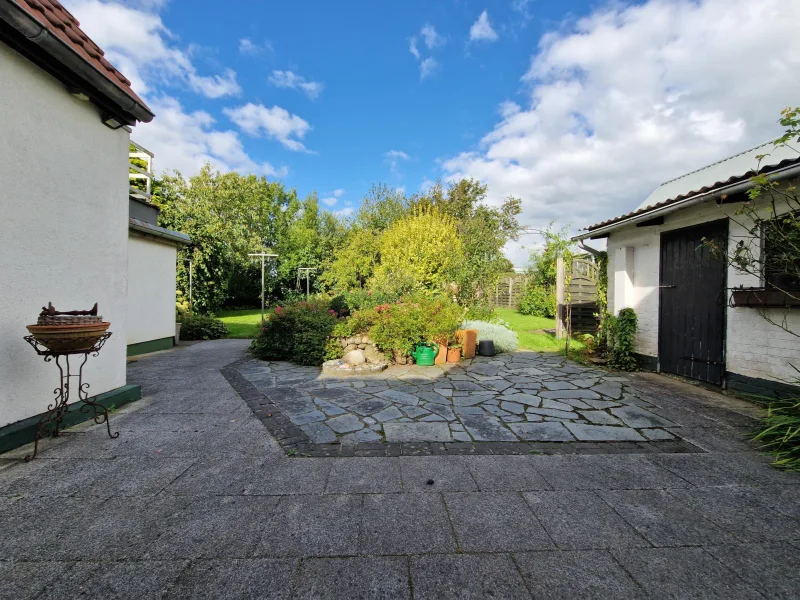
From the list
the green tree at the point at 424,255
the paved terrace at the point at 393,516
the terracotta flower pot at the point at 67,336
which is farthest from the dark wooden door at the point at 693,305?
the terracotta flower pot at the point at 67,336

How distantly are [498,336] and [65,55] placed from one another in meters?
7.21

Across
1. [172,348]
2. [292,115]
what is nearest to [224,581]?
[172,348]

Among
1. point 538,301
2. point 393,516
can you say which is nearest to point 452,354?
point 393,516

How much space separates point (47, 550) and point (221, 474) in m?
0.84

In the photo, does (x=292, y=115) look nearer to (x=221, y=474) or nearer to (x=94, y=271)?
(x=94, y=271)

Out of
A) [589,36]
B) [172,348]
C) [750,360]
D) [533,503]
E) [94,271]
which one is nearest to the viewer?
[533,503]

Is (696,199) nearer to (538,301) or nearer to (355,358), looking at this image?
(355,358)

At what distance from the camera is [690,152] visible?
7508 mm

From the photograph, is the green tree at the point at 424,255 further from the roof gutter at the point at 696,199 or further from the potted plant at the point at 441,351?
the roof gutter at the point at 696,199

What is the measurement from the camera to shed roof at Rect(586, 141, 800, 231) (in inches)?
165

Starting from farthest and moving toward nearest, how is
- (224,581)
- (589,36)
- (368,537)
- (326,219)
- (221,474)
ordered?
(326,219) < (589,36) < (221,474) < (368,537) < (224,581)

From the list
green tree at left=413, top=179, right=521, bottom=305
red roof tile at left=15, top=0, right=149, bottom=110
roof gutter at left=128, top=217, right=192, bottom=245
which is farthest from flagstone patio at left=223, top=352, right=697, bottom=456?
green tree at left=413, top=179, right=521, bottom=305

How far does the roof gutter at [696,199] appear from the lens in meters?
3.13

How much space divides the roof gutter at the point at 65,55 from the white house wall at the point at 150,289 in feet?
12.9
